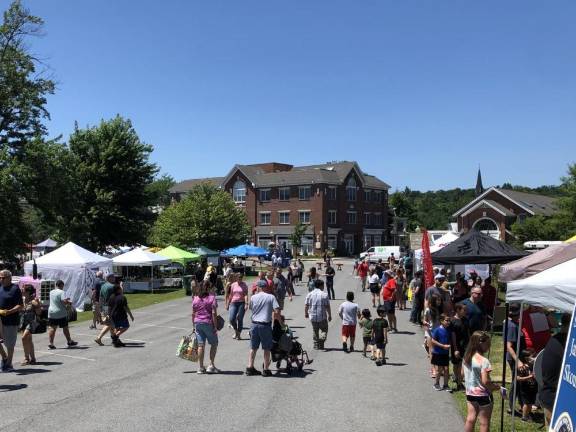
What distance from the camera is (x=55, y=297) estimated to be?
13.8 m

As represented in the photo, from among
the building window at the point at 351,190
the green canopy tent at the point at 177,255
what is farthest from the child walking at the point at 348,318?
the building window at the point at 351,190

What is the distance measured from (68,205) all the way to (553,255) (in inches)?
1298

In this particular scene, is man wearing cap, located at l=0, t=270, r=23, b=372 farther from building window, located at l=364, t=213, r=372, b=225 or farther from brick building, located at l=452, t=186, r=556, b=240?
building window, located at l=364, t=213, r=372, b=225

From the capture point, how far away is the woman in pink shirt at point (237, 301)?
14594mm

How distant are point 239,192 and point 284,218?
7826 millimetres

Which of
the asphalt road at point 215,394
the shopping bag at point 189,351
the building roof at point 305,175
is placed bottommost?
the asphalt road at point 215,394

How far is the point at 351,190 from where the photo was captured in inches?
2908

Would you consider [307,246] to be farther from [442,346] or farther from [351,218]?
[442,346]

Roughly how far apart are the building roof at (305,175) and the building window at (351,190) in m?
1.40

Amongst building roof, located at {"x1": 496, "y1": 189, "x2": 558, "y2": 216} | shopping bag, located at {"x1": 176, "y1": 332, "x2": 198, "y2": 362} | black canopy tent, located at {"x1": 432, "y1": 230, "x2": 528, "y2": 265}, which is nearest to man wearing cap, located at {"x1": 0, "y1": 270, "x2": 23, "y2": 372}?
shopping bag, located at {"x1": 176, "y1": 332, "x2": 198, "y2": 362}

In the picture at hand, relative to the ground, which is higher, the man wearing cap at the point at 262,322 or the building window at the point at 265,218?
the building window at the point at 265,218

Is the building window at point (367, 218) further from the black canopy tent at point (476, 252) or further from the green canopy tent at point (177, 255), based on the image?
the black canopy tent at point (476, 252)

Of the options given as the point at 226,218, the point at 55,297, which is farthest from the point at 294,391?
the point at 226,218

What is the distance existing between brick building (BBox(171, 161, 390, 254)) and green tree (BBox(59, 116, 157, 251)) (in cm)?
3044
